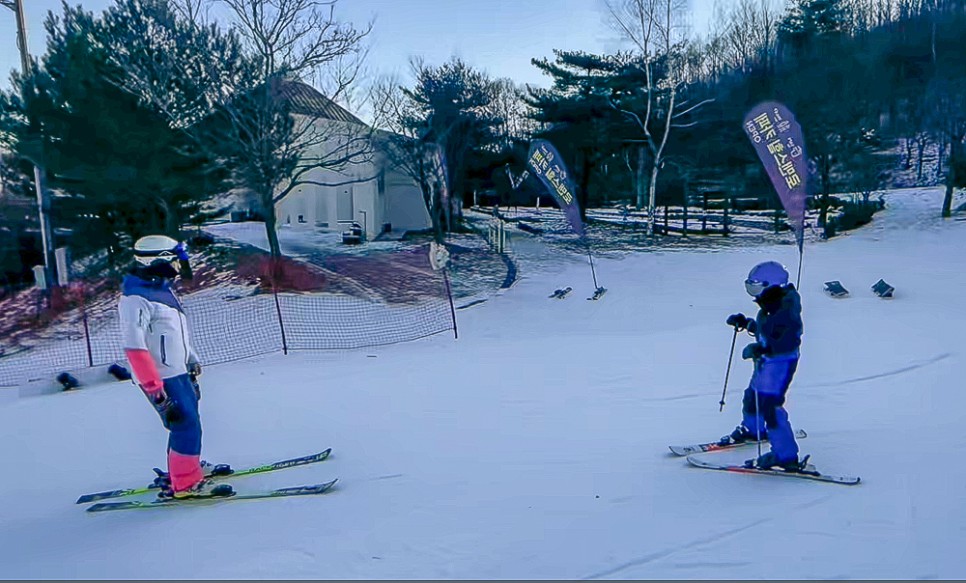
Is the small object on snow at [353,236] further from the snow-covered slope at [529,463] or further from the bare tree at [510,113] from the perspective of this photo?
the snow-covered slope at [529,463]

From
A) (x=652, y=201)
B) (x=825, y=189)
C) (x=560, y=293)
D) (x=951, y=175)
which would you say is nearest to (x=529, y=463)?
(x=560, y=293)

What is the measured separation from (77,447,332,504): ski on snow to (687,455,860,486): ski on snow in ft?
8.76

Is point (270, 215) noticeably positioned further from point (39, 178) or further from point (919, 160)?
point (919, 160)

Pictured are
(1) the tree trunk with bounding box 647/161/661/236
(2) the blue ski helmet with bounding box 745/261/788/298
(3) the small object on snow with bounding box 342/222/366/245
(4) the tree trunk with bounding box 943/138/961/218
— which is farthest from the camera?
(3) the small object on snow with bounding box 342/222/366/245

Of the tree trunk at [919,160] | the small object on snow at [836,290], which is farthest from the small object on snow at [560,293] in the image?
the tree trunk at [919,160]

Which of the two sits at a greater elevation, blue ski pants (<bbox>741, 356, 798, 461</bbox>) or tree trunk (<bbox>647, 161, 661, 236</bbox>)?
tree trunk (<bbox>647, 161, 661, 236</bbox>)

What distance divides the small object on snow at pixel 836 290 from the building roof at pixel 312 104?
1331 cm

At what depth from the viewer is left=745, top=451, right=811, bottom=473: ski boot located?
4023 mm

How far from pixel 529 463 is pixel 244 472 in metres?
1.95

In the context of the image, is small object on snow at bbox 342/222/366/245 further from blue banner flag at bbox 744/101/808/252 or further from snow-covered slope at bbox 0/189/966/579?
blue banner flag at bbox 744/101/808/252

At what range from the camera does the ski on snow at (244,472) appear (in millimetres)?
4258

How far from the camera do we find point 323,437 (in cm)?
562

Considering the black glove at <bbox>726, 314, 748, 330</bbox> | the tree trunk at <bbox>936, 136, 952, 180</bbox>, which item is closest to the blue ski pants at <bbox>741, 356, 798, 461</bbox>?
the black glove at <bbox>726, 314, 748, 330</bbox>

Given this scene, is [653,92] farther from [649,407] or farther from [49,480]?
[49,480]
